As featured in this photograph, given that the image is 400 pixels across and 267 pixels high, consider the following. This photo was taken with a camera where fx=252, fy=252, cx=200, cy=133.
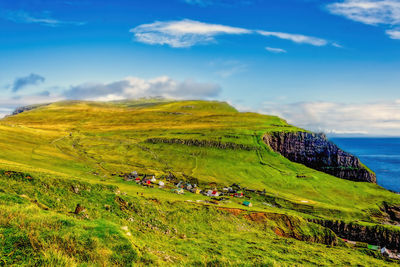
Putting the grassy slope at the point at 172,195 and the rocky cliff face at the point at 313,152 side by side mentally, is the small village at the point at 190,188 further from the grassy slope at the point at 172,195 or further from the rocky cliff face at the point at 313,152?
the rocky cliff face at the point at 313,152

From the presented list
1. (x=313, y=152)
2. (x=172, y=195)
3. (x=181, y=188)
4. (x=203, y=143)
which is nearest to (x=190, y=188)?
(x=181, y=188)

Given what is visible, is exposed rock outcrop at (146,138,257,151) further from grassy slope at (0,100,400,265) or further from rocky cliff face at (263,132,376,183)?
rocky cliff face at (263,132,376,183)

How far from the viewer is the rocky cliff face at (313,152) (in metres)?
156

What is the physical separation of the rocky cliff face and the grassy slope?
439 inches

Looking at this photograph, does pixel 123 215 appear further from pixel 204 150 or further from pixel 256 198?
pixel 204 150

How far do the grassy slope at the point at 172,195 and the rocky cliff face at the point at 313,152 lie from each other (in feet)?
36.6

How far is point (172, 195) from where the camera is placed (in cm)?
6975

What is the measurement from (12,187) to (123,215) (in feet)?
45.6

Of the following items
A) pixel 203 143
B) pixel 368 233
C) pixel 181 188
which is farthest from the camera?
pixel 203 143

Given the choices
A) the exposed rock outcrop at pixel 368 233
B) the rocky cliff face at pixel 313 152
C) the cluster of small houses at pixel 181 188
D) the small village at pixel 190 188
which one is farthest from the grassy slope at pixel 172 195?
the rocky cliff face at pixel 313 152

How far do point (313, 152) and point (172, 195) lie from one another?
409 feet

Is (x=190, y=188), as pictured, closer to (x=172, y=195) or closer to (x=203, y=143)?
(x=172, y=195)

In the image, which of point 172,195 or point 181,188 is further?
point 181,188

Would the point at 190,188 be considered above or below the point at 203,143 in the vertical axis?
below
